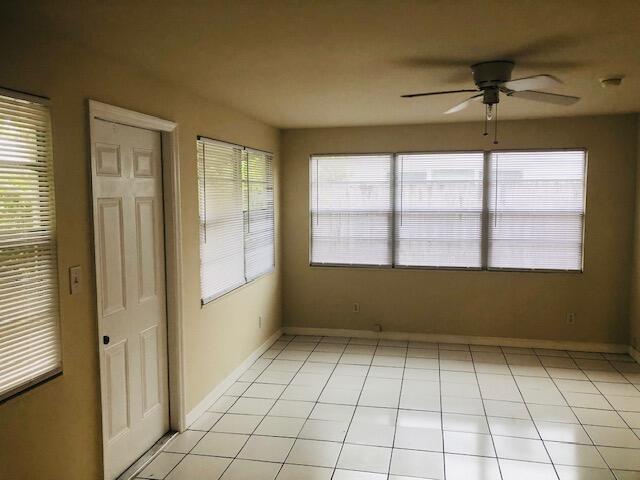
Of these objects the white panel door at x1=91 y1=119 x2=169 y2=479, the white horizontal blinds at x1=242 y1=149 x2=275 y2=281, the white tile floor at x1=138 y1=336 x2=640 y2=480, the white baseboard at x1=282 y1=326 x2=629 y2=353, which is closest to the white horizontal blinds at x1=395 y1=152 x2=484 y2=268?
the white baseboard at x1=282 y1=326 x2=629 y2=353

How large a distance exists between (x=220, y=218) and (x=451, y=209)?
2.70 m

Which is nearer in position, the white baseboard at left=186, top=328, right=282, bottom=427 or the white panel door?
the white panel door

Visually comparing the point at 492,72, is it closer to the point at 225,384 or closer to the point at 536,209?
the point at 536,209

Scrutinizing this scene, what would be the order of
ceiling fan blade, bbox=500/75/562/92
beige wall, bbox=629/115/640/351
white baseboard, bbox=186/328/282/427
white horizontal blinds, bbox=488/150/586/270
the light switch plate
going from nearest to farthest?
the light switch plate → ceiling fan blade, bbox=500/75/562/92 → white baseboard, bbox=186/328/282/427 → beige wall, bbox=629/115/640/351 → white horizontal blinds, bbox=488/150/586/270

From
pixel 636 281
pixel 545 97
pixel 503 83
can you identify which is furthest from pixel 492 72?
pixel 636 281

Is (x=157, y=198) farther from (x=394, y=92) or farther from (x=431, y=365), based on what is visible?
(x=431, y=365)

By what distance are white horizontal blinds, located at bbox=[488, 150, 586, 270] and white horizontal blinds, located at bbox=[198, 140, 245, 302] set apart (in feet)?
9.13

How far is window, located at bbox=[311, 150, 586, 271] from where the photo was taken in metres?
5.62

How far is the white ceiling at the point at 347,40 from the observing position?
86.5 inches

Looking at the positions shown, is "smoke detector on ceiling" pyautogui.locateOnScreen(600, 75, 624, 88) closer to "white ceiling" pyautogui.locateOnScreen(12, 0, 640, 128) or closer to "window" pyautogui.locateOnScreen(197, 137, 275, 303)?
"white ceiling" pyautogui.locateOnScreen(12, 0, 640, 128)

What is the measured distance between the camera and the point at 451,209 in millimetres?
5875

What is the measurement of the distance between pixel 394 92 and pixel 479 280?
106 inches

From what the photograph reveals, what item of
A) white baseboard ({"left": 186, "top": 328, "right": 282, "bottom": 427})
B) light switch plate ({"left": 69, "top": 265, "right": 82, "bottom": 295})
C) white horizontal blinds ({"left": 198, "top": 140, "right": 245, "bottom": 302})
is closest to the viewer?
light switch plate ({"left": 69, "top": 265, "right": 82, "bottom": 295})

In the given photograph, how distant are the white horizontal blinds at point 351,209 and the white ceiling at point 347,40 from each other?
1969mm
